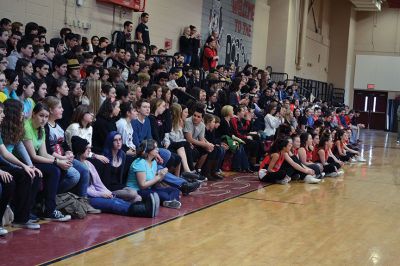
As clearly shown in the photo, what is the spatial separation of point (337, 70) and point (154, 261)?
27.0 m

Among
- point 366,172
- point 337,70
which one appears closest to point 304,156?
point 366,172

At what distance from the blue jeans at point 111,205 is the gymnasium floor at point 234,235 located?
4.7 inches

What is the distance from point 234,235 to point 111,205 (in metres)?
1.38

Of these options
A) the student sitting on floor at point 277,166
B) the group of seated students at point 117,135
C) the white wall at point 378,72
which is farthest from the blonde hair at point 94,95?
the white wall at point 378,72

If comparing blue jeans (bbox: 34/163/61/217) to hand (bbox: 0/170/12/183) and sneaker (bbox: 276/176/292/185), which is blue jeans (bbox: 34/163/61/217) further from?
sneaker (bbox: 276/176/292/185)

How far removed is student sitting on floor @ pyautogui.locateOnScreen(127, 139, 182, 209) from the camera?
23.9 ft

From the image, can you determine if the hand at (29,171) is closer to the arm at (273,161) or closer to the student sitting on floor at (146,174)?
the student sitting on floor at (146,174)

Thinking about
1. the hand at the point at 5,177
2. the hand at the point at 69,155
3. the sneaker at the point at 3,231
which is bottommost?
the sneaker at the point at 3,231

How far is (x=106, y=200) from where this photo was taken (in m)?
6.79

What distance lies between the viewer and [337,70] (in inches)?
1214

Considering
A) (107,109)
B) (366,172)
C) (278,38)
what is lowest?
(366,172)

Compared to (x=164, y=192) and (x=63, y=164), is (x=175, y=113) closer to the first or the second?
(x=164, y=192)

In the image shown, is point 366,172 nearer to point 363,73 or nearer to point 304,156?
point 304,156

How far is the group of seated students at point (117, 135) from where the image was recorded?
608 cm
